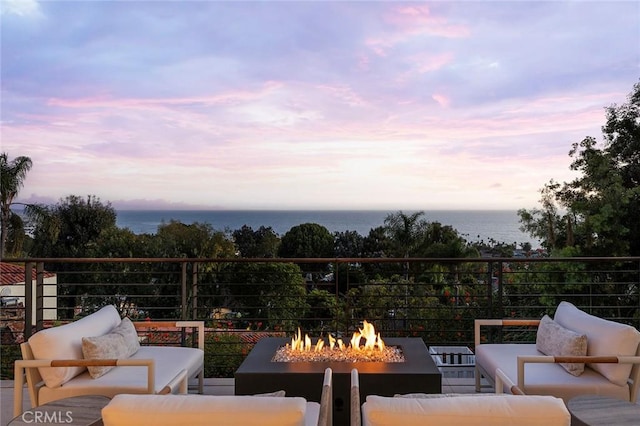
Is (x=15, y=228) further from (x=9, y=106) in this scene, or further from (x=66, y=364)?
(x=66, y=364)

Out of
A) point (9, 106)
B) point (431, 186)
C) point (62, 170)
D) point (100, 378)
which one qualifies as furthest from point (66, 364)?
point (431, 186)

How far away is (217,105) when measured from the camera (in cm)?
827

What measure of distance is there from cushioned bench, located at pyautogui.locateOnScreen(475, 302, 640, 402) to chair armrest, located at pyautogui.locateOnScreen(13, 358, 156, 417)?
2113mm

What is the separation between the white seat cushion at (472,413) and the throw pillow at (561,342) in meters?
1.70

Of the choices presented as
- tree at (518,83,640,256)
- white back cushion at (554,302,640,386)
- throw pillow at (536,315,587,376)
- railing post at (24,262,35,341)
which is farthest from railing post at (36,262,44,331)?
tree at (518,83,640,256)

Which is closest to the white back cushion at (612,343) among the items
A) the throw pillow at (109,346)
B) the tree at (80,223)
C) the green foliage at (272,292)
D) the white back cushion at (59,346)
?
the throw pillow at (109,346)

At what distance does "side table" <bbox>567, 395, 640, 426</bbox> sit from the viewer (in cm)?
224

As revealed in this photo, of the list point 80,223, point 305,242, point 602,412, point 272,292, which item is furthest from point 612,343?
point 80,223

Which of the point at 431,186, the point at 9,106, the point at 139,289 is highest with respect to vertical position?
the point at 9,106

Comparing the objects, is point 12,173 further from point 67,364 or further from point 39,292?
point 67,364

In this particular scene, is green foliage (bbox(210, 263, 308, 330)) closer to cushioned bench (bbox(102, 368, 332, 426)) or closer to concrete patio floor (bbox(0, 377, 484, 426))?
concrete patio floor (bbox(0, 377, 484, 426))

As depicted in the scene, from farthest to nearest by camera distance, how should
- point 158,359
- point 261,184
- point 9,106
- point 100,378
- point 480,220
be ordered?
point 480,220, point 261,184, point 9,106, point 158,359, point 100,378

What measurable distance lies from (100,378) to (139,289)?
11023 millimetres

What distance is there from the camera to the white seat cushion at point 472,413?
1625 mm
